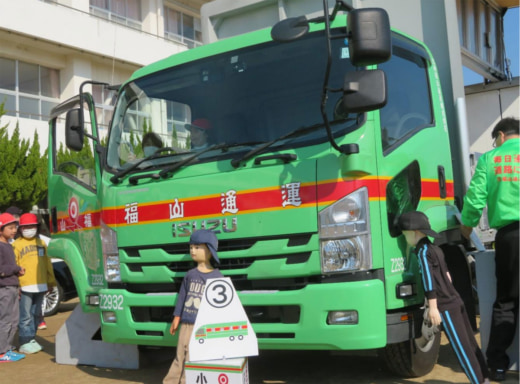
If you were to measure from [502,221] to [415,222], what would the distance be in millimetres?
764

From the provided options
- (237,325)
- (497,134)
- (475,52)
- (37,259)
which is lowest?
(237,325)

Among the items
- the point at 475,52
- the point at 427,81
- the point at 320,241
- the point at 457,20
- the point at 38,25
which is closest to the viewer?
the point at 320,241

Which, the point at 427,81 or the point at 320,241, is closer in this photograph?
the point at 320,241

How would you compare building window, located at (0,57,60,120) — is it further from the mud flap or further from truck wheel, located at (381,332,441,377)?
truck wheel, located at (381,332,441,377)

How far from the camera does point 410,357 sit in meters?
4.85

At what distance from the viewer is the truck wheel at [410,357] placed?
482 cm

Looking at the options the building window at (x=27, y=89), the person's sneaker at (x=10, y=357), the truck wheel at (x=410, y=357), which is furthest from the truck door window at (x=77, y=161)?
the building window at (x=27, y=89)

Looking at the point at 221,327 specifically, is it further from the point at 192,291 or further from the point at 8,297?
the point at 8,297

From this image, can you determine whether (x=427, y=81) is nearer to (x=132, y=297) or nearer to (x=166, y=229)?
(x=166, y=229)

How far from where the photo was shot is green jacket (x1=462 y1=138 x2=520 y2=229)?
469 cm

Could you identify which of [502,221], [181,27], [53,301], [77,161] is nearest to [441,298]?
[502,221]

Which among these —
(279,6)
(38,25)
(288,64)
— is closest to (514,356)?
(288,64)

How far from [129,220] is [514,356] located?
3127mm

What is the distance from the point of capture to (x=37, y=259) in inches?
295
